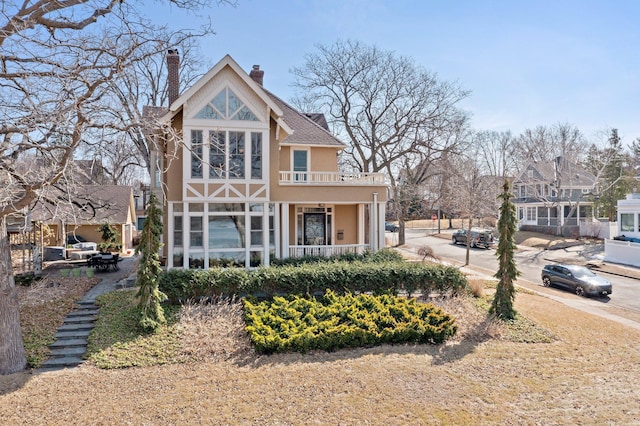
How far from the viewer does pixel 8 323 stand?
32.7ft

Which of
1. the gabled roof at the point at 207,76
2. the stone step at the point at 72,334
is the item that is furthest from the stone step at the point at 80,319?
the gabled roof at the point at 207,76

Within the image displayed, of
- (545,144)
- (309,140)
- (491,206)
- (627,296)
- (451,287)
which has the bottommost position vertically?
(627,296)

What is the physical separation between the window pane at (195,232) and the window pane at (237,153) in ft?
8.18

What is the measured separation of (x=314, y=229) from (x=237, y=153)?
268 inches

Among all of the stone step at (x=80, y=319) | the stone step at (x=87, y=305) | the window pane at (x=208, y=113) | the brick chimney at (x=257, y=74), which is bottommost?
the stone step at (x=80, y=319)

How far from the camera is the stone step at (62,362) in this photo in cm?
1017

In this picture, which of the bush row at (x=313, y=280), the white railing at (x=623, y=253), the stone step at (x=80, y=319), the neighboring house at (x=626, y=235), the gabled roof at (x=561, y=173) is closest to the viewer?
the stone step at (x=80, y=319)

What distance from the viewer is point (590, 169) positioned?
50688 millimetres

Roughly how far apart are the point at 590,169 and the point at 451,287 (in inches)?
1852

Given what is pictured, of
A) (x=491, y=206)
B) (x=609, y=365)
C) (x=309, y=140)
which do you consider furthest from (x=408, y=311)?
(x=491, y=206)

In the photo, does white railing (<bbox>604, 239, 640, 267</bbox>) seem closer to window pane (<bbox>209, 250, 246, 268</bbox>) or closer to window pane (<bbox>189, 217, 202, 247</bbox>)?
window pane (<bbox>209, 250, 246, 268</bbox>)

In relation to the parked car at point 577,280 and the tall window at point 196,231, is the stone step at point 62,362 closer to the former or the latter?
the tall window at point 196,231

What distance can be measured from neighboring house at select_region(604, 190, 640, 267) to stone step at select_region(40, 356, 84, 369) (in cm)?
3448

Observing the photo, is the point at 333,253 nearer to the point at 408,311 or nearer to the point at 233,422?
the point at 408,311
